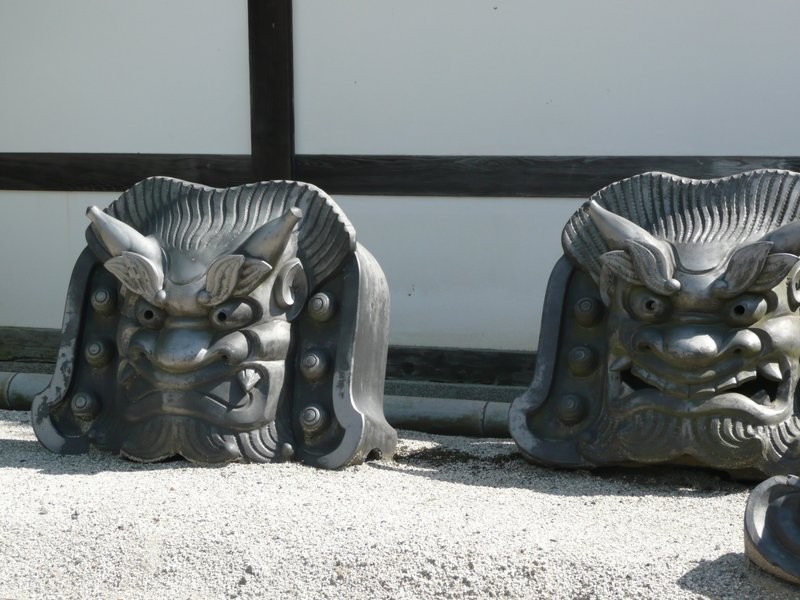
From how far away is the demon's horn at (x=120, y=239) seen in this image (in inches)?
168

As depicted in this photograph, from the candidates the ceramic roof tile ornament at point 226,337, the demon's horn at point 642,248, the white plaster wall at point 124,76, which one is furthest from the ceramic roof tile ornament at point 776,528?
the white plaster wall at point 124,76

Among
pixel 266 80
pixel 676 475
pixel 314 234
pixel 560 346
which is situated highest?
pixel 266 80

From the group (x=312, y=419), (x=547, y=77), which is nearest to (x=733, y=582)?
(x=312, y=419)

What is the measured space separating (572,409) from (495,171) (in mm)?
1624

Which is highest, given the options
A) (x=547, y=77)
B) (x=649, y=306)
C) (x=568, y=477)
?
(x=547, y=77)

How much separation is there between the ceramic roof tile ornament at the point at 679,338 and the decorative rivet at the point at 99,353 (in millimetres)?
1432

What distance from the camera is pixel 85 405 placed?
4.41 m

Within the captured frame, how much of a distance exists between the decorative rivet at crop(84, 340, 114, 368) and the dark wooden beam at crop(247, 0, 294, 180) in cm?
156

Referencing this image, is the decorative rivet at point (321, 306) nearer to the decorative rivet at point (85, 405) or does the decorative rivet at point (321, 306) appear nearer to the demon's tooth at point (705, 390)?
the decorative rivet at point (85, 405)

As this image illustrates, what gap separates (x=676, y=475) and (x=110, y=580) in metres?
1.91

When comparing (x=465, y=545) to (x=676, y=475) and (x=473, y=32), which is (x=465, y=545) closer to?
(x=676, y=475)

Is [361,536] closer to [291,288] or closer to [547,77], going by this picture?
[291,288]

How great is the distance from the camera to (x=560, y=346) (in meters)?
4.42

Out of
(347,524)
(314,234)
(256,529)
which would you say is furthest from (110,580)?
(314,234)
